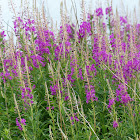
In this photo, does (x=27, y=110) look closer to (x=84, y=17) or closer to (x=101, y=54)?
(x=101, y=54)

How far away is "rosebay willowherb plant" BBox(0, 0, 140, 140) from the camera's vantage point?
7.42ft

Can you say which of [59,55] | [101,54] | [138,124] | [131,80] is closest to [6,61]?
[59,55]

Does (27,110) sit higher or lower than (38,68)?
lower

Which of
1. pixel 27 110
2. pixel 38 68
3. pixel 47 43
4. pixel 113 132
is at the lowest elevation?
pixel 113 132

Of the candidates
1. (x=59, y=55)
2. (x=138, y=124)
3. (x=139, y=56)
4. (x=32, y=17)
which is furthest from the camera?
(x=32, y=17)

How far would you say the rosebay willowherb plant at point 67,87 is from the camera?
2.26 m

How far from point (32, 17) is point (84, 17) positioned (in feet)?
3.22

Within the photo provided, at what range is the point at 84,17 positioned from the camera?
3594 mm

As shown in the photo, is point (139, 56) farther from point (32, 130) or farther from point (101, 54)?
point (32, 130)

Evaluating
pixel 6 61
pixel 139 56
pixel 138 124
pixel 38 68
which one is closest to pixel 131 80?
pixel 139 56

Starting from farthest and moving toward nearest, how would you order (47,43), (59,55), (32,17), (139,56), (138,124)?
1. (32,17)
2. (47,43)
3. (59,55)
4. (139,56)
5. (138,124)

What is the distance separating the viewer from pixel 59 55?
3.24 m

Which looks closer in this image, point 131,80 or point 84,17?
point 131,80

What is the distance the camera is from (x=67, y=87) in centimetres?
237
